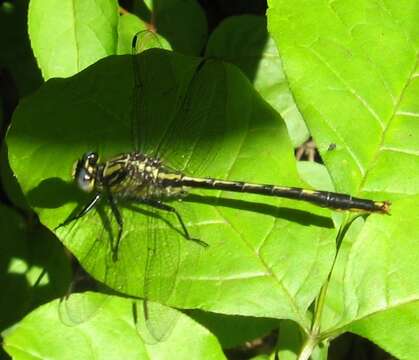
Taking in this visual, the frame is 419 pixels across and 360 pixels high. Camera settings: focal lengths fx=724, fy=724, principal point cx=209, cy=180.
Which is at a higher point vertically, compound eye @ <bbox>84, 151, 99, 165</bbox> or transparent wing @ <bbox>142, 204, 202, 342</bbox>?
compound eye @ <bbox>84, 151, 99, 165</bbox>

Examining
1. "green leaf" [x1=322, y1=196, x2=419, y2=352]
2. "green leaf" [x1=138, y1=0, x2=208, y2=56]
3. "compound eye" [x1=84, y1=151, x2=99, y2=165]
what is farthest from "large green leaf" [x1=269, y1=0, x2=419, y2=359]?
"green leaf" [x1=138, y1=0, x2=208, y2=56]

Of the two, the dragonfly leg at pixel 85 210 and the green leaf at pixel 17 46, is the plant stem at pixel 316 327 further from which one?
the green leaf at pixel 17 46

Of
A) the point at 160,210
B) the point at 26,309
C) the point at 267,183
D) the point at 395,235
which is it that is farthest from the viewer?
the point at 26,309

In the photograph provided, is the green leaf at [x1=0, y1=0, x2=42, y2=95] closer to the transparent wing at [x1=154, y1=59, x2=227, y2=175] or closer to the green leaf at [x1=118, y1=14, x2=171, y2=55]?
the green leaf at [x1=118, y1=14, x2=171, y2=55]

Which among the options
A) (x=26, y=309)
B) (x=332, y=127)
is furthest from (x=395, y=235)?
(x=26, y=309)

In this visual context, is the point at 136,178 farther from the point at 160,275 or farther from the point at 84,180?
the point at 160,275

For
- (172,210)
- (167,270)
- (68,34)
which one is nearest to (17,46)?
(68,34)

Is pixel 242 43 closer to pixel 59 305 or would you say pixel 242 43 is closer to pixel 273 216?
pixel 273 216
